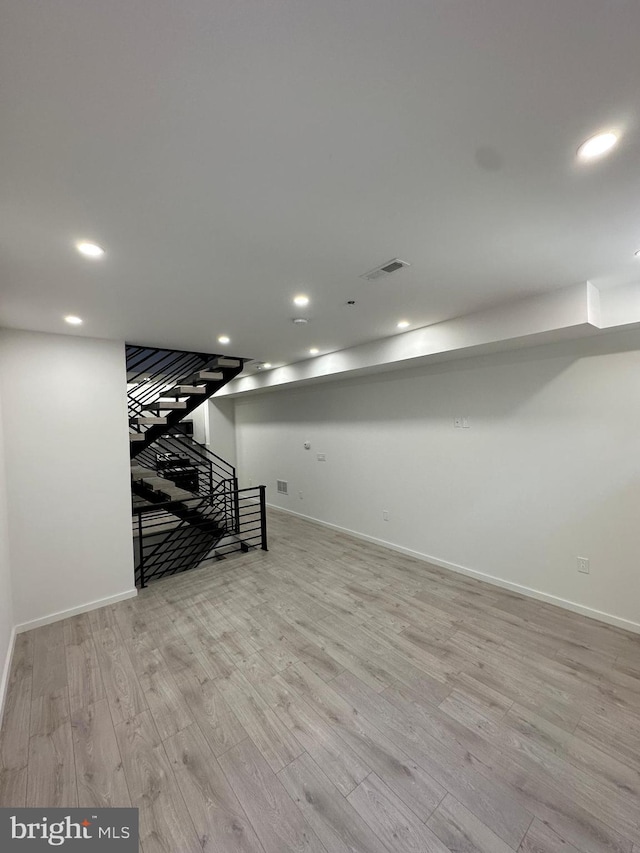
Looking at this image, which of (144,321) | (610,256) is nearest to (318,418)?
(144,321)

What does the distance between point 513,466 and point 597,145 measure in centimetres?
278

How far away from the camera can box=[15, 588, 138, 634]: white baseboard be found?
302cm

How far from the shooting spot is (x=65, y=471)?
3244 millimetres

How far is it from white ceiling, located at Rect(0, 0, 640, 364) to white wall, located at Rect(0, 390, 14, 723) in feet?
5.48

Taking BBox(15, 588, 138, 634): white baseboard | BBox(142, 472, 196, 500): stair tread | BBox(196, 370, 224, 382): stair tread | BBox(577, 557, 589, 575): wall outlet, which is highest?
BBox(196, 370, 224, 382): stair tread

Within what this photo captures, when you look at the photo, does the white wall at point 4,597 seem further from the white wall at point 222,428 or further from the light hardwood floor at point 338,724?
the white wall at point 222,428

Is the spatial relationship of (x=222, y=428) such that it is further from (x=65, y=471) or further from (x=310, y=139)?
(x=310, y=139)

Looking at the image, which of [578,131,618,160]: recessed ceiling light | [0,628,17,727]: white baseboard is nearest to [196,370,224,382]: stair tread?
[0,628,17,727]: white baseboard

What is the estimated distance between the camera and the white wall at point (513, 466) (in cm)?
281

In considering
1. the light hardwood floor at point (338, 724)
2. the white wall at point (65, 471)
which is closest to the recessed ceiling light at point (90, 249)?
the white wall at point (65, 471)

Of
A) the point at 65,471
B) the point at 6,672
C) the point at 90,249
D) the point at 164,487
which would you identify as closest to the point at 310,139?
the point at 90,249

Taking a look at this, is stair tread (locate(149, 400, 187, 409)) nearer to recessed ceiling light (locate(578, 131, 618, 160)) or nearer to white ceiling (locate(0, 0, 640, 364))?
white ceiling (locate(0, 0, 640, 364))

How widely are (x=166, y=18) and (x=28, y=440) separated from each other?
3.44 metres
